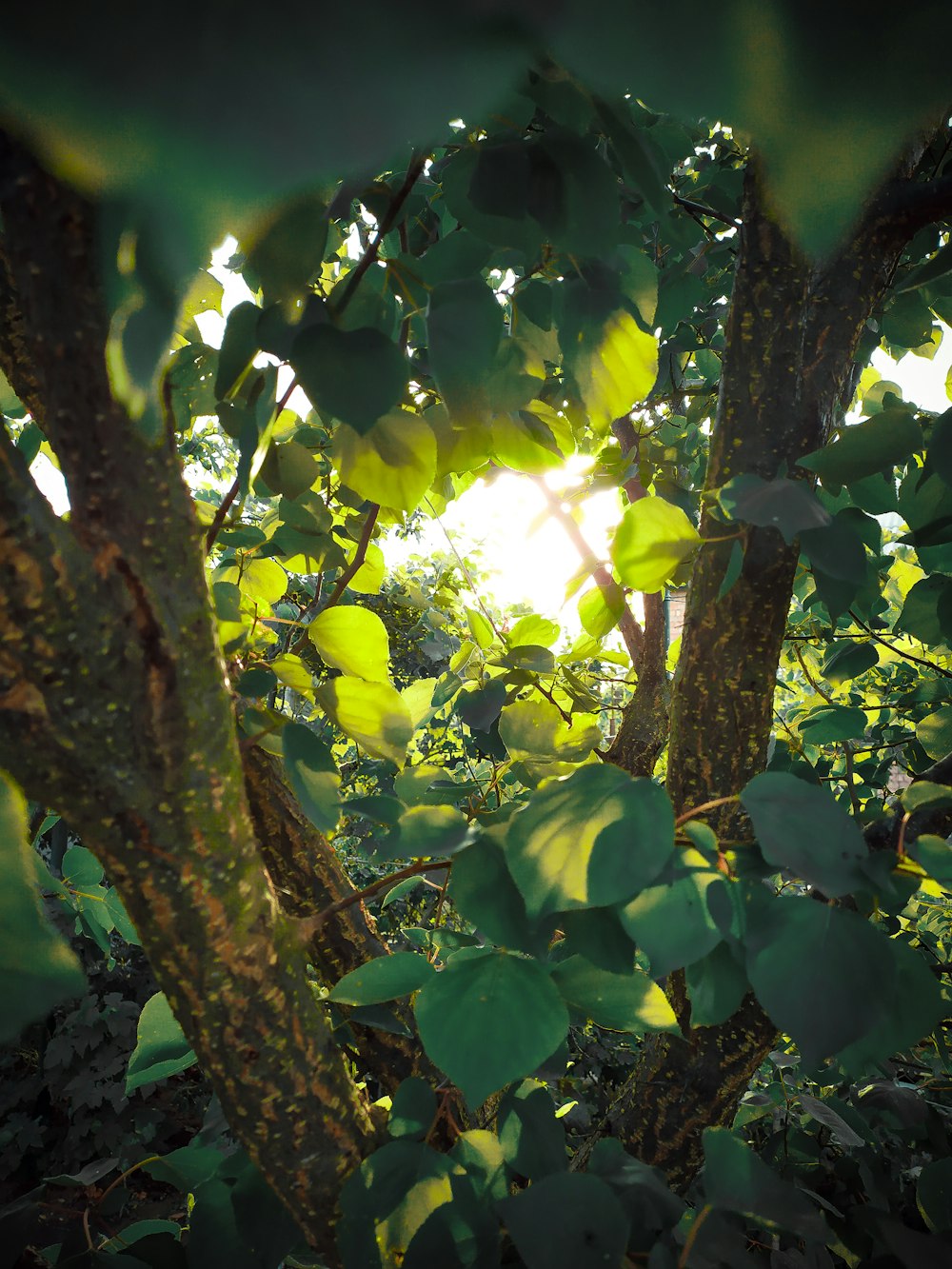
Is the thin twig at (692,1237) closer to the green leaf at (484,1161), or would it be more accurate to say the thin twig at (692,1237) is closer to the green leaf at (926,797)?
the green leaf at (484,1161)

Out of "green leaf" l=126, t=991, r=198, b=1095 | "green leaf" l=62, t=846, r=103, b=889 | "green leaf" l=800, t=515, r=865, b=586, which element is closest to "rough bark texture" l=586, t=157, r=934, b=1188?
"green leaf" l=800, t=515, r=865, b=586

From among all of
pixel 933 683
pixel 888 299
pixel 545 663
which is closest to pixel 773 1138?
pixel 933 683

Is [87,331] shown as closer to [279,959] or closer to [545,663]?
[279,959]

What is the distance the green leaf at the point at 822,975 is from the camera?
0.30 metres

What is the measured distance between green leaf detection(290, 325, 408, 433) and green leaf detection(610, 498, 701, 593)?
20 cm

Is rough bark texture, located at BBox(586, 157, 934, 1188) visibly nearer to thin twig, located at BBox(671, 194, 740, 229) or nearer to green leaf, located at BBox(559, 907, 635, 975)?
thin twig, located at BBox(671, 194, 740, 229)

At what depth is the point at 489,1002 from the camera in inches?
14.2

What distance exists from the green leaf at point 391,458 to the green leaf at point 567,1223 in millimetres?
385

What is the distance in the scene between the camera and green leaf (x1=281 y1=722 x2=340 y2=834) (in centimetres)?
44

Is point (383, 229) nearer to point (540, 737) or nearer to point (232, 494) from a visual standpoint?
point (232, 494)

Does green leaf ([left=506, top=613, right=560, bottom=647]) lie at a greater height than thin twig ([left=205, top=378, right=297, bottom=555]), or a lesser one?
lesser

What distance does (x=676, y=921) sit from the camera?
0.32 metres

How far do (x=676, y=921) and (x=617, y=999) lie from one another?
14 cm

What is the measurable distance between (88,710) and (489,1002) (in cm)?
24
